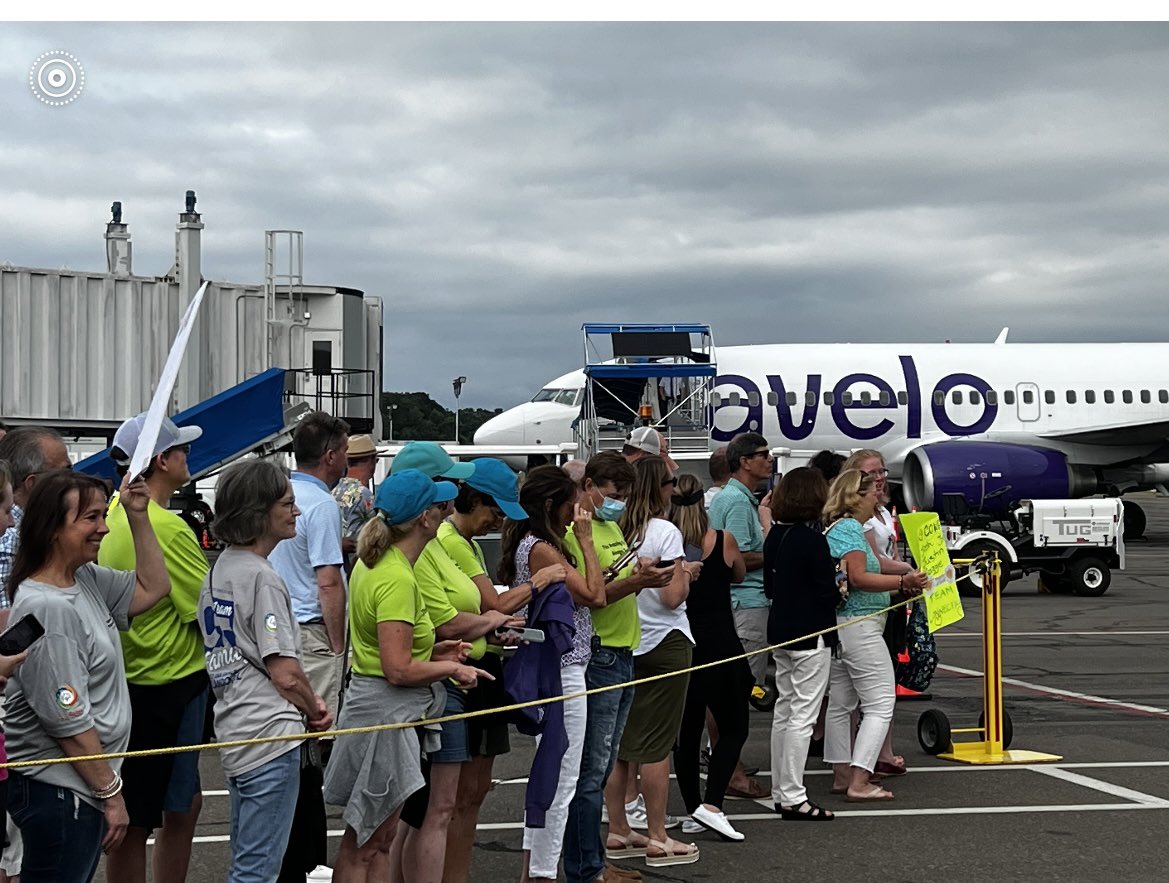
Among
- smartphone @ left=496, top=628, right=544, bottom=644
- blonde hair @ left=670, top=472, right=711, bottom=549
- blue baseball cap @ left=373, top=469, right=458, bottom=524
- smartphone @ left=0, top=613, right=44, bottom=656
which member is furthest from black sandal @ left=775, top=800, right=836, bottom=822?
smartphone @ left=0, top=613, right=44, bottom=656

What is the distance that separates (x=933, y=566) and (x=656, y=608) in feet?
9.25

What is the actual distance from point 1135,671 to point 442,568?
970 centimetres

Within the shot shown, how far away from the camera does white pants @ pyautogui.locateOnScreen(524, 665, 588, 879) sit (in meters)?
5.89

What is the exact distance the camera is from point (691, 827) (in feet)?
24.4

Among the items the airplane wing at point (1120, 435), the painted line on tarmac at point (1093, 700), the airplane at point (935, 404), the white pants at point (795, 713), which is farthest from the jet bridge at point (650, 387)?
the white pants at point (795, 713)

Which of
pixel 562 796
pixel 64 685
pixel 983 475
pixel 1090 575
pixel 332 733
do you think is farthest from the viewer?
pixel 983 475

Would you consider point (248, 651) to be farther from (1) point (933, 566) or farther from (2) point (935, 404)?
(2) point (935, 404)

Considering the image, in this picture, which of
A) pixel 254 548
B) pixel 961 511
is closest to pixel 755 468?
pixel 254 548

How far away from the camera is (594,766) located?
6.21m

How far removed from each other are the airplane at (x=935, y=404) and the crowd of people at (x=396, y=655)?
19387mm

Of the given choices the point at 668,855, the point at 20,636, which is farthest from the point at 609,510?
the point at 20,636

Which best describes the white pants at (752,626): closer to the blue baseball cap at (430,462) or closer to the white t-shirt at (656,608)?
the white t-shirt at (656,608)

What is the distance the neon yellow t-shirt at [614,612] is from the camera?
6.39 m

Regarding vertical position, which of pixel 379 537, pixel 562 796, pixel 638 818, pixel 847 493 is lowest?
pixel 638 818
